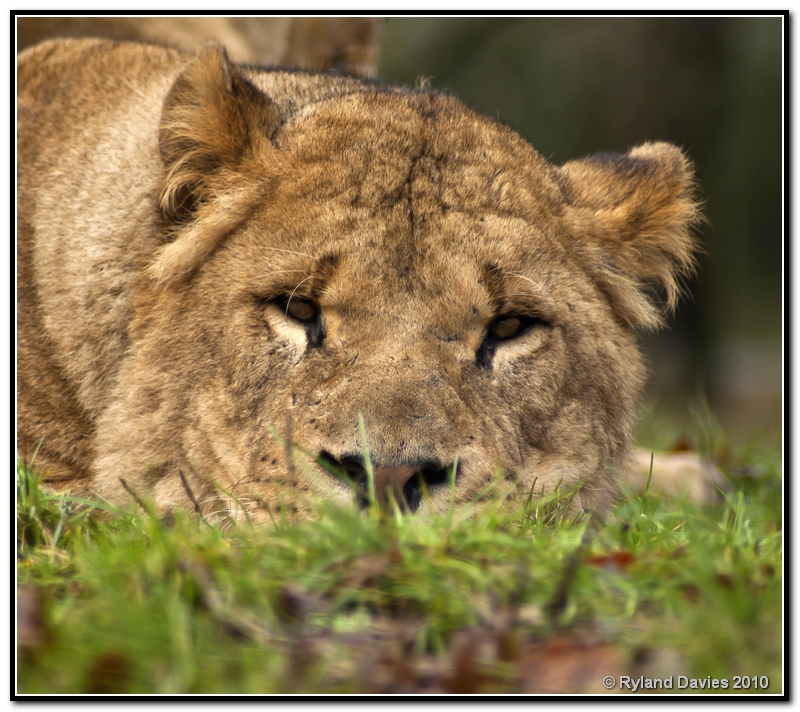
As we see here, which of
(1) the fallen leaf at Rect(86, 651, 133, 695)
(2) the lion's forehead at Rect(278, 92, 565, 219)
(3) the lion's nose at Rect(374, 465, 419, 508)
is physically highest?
(2) the lion's forehead at Rect(278, 92, 565, 219)

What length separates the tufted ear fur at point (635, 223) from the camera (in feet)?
15.5

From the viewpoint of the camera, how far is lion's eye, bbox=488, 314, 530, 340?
418 centimetres

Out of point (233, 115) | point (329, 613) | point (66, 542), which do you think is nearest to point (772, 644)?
point (329, 613)

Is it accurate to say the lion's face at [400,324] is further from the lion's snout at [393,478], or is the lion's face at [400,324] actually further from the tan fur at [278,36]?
the tan fur at [278,36]

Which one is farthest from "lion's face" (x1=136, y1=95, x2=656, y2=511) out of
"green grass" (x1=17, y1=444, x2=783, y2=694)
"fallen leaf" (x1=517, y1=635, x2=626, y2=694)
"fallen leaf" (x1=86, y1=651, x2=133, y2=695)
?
"fallen leaf" (x1=86, y1=651, x2=133, y2=695)

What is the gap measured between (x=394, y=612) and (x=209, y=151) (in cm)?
228

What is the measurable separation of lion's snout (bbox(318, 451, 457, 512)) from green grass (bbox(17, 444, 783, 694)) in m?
0.12

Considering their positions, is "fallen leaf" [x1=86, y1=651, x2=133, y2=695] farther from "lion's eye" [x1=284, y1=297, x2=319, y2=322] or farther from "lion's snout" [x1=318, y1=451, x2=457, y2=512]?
"lion's eye" [x1=284, y1=297, x2=319, y2=322]

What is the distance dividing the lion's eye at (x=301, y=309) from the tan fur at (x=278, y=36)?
3.73 m

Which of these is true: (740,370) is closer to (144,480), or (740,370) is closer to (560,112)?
(560,112)

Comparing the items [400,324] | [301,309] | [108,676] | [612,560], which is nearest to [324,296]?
[301,309]

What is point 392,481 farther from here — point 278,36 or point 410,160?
point 278,36

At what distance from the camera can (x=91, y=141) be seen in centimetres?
495

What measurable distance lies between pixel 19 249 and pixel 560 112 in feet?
44.7
